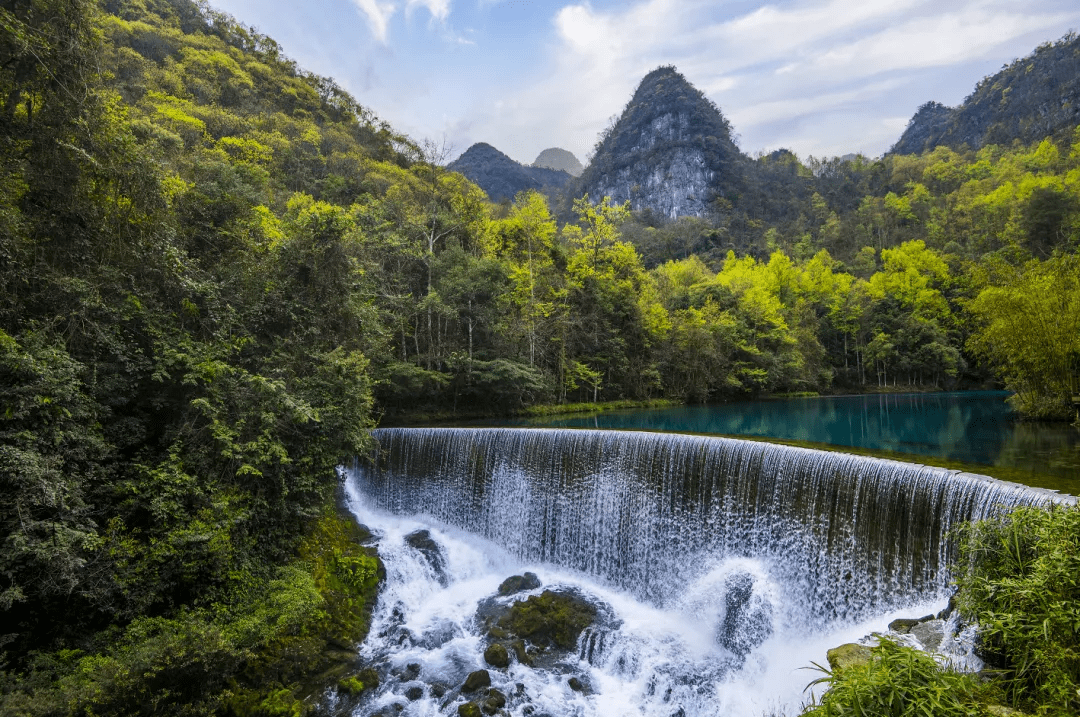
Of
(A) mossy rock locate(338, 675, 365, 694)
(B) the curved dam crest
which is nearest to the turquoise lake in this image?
(B) the curved dam crest

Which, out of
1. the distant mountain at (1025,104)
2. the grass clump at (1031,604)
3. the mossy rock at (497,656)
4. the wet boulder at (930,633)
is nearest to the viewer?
the grass clump at (1031,604)

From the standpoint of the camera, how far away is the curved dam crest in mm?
6027

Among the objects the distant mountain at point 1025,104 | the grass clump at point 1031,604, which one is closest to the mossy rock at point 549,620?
the grass clump at point 1031,604

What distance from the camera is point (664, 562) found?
8.45 m

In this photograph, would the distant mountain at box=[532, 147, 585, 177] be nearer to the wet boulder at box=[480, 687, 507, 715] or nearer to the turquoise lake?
the turquoise lake

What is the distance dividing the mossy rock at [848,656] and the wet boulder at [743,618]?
2581mm

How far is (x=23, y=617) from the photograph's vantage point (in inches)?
187

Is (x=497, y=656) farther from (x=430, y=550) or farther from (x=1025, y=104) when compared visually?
(x=1025, y=104)

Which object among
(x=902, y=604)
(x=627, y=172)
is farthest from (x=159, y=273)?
(x=627, y=172)

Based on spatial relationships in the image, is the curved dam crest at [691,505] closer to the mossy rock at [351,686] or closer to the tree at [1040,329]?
the mossy rock at [351,686]

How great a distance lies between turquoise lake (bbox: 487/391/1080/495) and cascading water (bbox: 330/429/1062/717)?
4.51ft

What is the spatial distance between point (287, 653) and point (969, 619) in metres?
7.16

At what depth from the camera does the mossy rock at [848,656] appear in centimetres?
401

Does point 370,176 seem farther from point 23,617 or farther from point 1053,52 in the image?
point 1053,52
